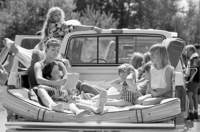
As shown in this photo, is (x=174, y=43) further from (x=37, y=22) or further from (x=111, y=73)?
(x=37, y=22)

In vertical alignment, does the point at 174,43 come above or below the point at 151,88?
above

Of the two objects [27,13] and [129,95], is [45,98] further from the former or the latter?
[27,13]

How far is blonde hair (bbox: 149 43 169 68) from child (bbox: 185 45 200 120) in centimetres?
555

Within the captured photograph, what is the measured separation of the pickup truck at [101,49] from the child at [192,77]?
366 centimetres

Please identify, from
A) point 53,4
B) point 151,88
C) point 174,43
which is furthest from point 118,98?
point 53,4

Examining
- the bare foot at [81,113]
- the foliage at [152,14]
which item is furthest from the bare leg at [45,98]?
the foliage at [152,14]

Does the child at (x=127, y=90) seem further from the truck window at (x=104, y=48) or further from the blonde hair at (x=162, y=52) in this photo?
the truck window at (x=104, y=48)

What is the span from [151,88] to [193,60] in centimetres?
559

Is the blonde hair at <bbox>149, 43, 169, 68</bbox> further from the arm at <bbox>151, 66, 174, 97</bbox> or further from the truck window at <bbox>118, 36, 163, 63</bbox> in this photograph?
the truck window at <bbox>118, 36, 163, 63</bbox>

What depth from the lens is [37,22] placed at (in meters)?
37.1

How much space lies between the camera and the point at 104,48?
24.7 feet

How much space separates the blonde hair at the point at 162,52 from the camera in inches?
209

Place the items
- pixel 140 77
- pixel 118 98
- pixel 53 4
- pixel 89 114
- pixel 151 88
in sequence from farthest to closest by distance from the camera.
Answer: pixel 53 4 < pixel 140 77 < pixel 118 98 < pixel 151 88 < pixel 89 114

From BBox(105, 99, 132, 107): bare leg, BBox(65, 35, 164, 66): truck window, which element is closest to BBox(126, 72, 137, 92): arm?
BBox(105, 99, 132, 107): bare leg
